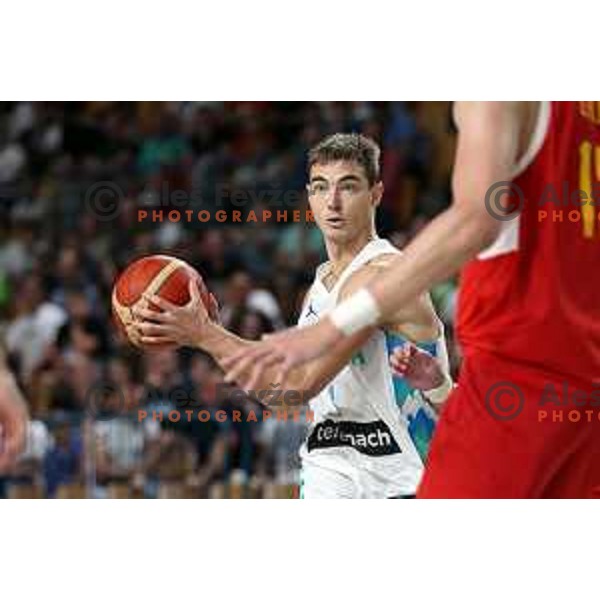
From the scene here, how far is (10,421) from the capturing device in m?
5.86

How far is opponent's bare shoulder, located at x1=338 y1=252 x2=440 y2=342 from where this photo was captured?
763 cm

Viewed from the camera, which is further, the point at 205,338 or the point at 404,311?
the point at 404,311

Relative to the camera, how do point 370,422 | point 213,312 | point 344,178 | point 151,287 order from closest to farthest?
point 151,287
point 213,312
point 370,422
point 344,178

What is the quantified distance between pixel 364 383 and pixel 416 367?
32 centimetres

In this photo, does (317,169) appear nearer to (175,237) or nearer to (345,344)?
(345,344)

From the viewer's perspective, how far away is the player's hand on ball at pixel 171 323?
7.21 m

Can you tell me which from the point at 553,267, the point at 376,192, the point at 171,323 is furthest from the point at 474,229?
the point at 376,192

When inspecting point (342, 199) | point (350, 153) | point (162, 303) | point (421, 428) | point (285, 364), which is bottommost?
point (421, 428)

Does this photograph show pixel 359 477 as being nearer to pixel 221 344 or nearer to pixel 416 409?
pixel 416 409

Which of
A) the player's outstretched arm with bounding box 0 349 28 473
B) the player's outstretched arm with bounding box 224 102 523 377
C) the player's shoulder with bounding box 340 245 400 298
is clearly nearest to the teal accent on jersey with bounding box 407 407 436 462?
the player's shoulder with bounding box 340 245 400 298

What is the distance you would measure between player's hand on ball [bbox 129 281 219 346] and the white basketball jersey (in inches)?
33.1

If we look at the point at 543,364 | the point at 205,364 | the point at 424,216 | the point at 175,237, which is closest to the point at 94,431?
the point at 205,364

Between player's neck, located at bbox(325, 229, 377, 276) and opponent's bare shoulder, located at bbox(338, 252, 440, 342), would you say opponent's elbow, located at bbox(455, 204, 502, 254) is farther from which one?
player's neck, located at bbox(325, 229, 377, 276)

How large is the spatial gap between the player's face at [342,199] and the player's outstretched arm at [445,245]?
2176 mm
